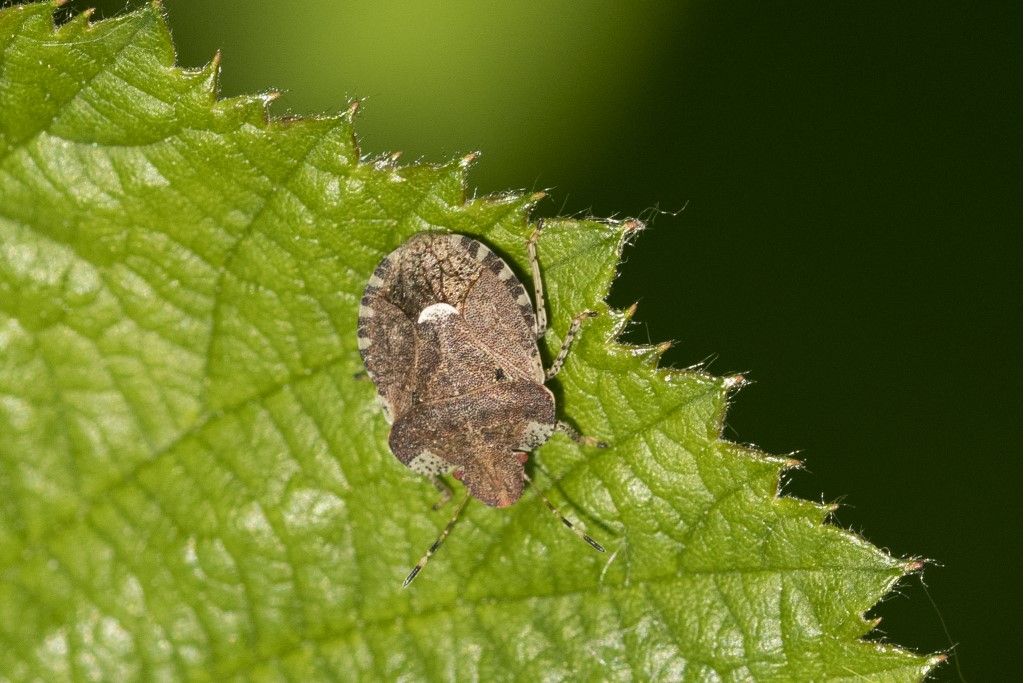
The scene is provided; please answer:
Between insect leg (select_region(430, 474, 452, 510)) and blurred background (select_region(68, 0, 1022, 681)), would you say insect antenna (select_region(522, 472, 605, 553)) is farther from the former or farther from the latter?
blurred background (select_region(68, 0, 1022, 681))

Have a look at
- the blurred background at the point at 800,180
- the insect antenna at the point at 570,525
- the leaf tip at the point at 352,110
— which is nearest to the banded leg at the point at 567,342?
the insect antenna at the point at 570,525

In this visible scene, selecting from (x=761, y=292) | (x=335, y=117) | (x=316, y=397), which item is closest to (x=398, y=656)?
(x=316, y=397)

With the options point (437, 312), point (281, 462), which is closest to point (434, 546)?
point (281, 462)

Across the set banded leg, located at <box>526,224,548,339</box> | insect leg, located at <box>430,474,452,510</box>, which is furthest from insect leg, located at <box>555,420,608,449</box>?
insect leg, located at <box>430,474,452,510</box>

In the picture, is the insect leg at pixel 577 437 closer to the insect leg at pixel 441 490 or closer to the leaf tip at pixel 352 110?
the insect leg at pixel 441 490

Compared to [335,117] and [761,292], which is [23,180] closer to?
[335,117]

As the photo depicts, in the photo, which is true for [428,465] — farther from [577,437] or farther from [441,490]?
[577,437]
